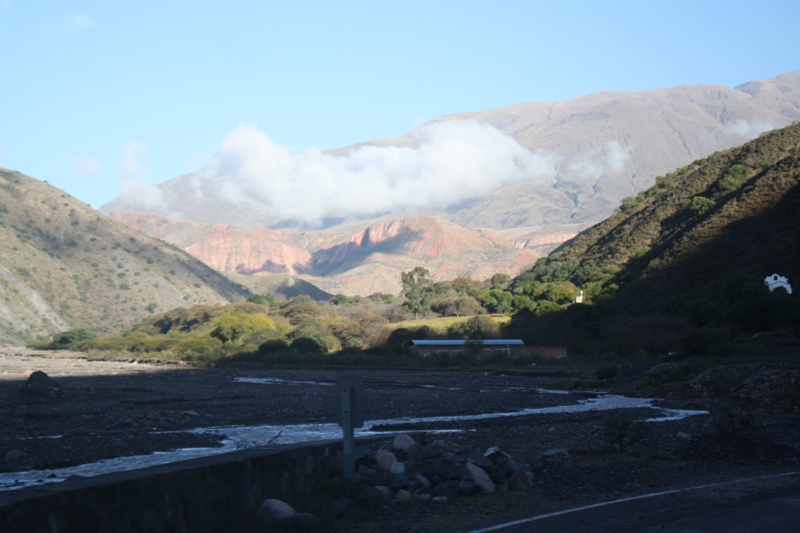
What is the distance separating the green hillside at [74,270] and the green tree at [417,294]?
36.3 metres

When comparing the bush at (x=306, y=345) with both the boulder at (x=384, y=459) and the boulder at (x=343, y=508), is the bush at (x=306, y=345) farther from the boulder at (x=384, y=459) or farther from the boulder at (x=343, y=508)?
the boulder at (x=343, y=508)

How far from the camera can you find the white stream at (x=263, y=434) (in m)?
12.7

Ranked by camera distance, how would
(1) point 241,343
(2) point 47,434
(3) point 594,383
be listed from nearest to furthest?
1. (2) point 47,434
2. (3) point 594,383
3. (1) point 241,343

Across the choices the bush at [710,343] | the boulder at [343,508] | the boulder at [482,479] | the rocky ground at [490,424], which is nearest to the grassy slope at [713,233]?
the bush at [710,343]

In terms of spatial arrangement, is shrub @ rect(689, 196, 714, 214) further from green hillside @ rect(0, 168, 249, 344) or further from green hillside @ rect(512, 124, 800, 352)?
green hillside @ rect(0, 168, 249, 344)

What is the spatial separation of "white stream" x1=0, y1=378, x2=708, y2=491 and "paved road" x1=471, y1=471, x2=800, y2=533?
7.28 m

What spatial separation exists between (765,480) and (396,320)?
8703 cm

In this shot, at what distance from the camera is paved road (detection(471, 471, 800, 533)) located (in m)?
7.97

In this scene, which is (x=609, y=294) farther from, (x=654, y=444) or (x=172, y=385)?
(x=654, y=444)

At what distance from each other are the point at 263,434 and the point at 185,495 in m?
11.6

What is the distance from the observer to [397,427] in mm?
20047

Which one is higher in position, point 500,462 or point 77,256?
point 77,256

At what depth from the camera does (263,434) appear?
731 inches

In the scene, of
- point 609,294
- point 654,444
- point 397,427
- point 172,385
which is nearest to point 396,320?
point 609,294
